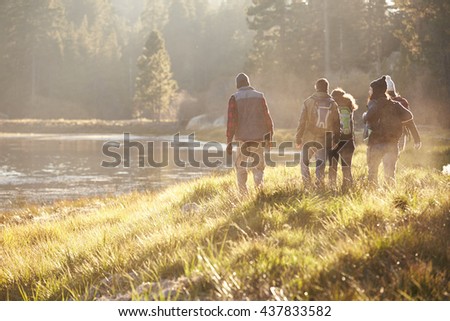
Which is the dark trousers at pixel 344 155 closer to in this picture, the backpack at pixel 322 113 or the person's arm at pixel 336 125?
the person's arm at pixel 336 125

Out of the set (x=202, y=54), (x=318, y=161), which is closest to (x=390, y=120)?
(x=318, y=161)

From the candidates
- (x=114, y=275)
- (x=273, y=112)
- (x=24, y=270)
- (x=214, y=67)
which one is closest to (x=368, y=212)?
(x=114, y=275)

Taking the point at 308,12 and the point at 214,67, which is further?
the point at 214,67

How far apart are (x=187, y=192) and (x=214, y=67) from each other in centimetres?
7952

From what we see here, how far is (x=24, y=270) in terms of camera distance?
633 cm

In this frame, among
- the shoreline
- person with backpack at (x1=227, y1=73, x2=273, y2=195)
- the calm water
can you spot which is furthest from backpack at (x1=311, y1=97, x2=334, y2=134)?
Answer: the shoreline

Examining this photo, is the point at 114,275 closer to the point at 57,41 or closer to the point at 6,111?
the point at 6,111

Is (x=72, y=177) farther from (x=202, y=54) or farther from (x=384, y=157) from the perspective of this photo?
(x=202, y=54)

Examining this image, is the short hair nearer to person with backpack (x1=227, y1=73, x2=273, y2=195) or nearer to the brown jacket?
the brown jacket

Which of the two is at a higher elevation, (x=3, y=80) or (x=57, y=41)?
(x=57, y=41)

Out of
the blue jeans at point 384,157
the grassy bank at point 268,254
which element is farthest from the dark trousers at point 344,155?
the grassy bank at point 268,254

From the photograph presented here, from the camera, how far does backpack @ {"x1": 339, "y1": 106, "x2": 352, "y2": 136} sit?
31.2 ft

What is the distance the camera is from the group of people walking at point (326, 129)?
28.6 ft

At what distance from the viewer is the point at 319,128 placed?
9289 millimetres
